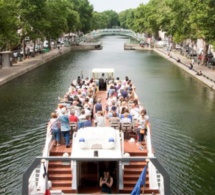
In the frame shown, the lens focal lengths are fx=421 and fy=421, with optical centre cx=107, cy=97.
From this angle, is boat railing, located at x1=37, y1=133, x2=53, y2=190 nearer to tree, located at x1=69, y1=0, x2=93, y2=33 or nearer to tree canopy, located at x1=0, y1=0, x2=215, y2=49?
tree canopy, located at x1=0, y1=0, x2=215, y2=49

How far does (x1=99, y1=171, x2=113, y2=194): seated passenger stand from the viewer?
15.1m

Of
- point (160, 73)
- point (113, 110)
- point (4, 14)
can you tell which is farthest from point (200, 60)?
point (113, 110)

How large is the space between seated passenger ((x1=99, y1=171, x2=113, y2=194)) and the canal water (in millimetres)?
5160

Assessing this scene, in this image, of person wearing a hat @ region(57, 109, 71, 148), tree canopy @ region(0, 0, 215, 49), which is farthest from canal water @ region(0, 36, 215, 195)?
tree canopy @ region(0, 0, 215, 49)

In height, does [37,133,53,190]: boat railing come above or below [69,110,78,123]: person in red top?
below

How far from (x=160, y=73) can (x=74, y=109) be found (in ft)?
124

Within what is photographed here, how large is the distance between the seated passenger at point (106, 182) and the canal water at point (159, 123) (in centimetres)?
516

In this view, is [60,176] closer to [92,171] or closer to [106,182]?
[92,171]

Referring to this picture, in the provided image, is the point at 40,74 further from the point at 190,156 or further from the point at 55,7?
the point at 190,156

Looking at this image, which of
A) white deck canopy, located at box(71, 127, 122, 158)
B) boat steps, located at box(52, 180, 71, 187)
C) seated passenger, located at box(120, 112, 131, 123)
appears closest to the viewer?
white deck canopy, located at box(71, 127, 122, 158)

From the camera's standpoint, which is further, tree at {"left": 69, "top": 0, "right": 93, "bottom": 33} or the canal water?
tree at {"left": 69, "top": 0, "right": 93, "bottom": 33}

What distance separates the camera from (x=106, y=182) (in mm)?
15070

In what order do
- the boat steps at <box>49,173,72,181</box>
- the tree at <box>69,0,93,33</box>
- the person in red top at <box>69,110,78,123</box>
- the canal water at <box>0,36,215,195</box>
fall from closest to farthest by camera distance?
the boat steps at <box>49,173,72,181</box>, the person in red top at <box>69,110,78,123</box>, the canal water at <box>0,36,215,195</box>, the tree at <box>69,0,93,33</box>

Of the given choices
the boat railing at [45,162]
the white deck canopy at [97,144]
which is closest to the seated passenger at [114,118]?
the boat railing at [45,162]
